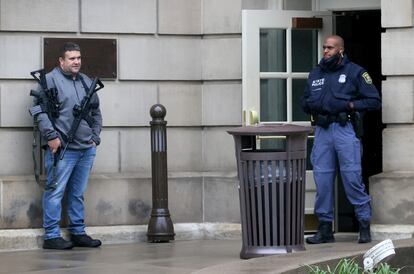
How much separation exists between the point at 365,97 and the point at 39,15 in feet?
11.4

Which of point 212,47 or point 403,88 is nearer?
point 403,88

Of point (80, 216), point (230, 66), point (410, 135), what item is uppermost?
point (230, 66)

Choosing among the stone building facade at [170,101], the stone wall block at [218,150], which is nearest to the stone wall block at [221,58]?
the stone building facade at [170,101]

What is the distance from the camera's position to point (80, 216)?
443 inches

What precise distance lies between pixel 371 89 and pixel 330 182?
1013mm

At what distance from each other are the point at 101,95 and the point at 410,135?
3261mm

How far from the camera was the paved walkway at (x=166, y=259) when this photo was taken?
8422mm

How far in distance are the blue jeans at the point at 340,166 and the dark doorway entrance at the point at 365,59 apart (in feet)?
3.83

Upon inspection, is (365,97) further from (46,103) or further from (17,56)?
(17,56)

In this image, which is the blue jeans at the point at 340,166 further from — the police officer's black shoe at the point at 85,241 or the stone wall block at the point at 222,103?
the police officer's black shoe at the point at 85,241

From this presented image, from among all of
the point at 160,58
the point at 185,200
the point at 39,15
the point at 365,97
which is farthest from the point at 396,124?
the point at 39,15

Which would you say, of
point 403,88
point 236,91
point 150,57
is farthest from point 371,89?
point 150,57

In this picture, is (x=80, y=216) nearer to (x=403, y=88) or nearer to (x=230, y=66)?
(x=230, y=66)

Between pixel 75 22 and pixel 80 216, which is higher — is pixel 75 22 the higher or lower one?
the higher one
